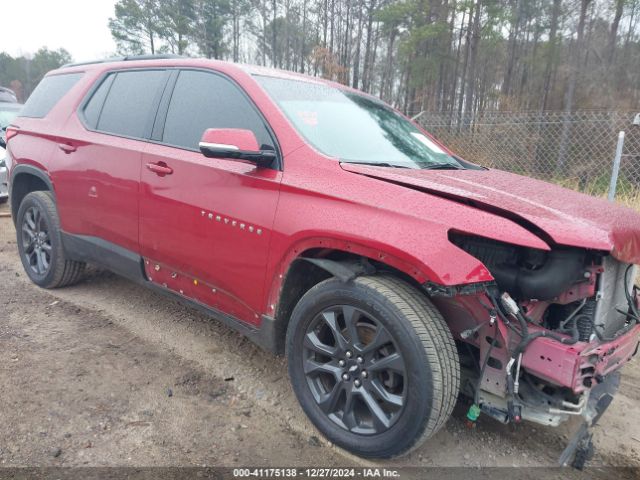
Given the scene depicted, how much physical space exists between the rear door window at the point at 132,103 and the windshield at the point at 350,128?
0.89 metres

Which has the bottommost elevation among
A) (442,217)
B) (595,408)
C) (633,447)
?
(633,447)

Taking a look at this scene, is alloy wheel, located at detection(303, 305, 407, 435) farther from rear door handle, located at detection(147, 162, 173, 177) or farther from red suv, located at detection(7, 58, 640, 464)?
rear door handle, located at detection(147, 162, 173, 177)

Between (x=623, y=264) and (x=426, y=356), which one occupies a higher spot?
(x=623, y=264)

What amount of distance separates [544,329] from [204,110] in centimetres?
224

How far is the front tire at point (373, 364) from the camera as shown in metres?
1.95

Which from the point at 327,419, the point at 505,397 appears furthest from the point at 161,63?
the point at 505,397

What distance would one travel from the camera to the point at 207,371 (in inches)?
116

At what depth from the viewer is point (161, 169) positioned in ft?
9.55

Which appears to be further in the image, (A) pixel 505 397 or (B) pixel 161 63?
(B) pixel 161 63

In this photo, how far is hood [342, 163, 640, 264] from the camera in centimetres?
183

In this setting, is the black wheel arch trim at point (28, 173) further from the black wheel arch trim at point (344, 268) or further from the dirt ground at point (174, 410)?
the black wheel arch trim at point (344, 268)

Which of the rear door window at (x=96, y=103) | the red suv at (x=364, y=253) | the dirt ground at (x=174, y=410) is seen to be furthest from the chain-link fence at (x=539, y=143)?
the rear door window at (x=96, y=103)

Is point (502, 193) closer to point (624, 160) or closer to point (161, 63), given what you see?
point (161, 63)

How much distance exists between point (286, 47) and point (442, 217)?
30.8 m
